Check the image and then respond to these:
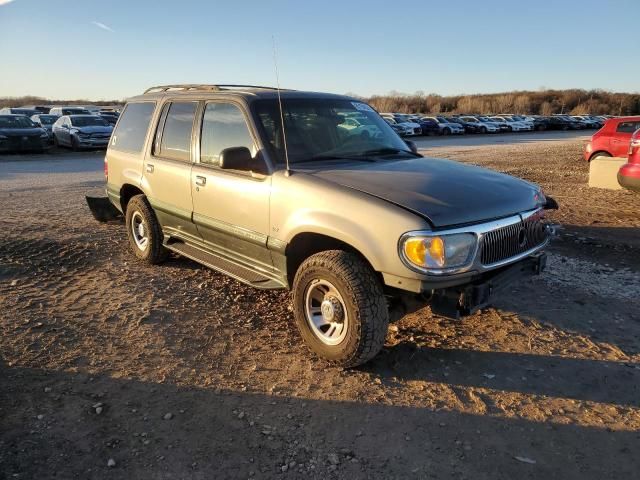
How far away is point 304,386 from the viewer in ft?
11.8

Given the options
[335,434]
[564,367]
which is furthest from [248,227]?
[564,367]

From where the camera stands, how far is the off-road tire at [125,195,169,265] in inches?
229

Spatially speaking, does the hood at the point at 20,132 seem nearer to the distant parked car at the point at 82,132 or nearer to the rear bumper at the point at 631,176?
the distant parked car at the point at 82,132

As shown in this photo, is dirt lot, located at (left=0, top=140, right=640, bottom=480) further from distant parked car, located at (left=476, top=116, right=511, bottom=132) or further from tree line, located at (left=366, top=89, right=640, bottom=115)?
tree line, located at (left=366, top=89, right=640, bottom=115)

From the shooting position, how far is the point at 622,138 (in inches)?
530

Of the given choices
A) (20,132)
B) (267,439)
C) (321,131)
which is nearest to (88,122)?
(20,132)

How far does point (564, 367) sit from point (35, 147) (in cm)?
2366

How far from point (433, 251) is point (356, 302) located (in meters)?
0.63

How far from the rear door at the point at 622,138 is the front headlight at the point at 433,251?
482 inches

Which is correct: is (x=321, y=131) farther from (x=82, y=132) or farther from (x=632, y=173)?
(x=82, y=132)

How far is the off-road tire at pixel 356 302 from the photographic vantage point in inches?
137

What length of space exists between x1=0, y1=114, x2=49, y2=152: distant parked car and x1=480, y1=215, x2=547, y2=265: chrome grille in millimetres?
23047

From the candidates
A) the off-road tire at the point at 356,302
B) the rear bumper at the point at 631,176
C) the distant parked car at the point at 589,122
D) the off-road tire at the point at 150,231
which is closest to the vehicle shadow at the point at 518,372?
the off-road tire at the point at 356,302

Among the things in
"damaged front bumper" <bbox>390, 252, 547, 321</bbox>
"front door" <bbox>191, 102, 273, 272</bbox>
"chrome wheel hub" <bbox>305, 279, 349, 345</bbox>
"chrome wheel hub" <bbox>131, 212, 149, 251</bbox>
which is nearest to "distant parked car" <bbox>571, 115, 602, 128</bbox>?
"chrome wheel hub" <bbox>131, 212, 149, 251</bbox>
